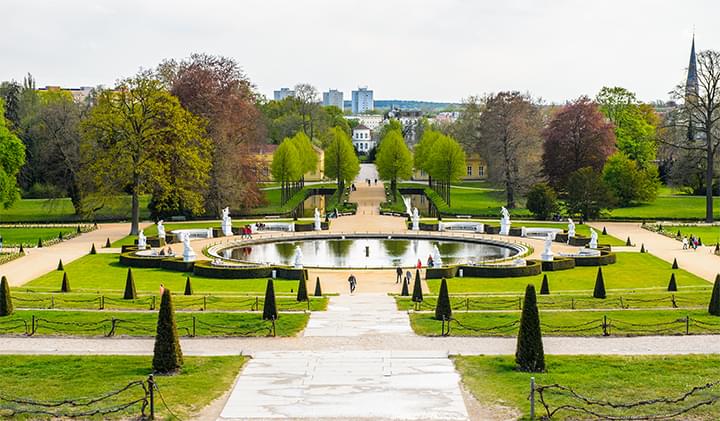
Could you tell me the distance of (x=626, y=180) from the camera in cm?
8425

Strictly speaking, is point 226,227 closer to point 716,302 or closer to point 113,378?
point 716,302

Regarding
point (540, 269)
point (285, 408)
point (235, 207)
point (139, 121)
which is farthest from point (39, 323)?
point (235, 207)

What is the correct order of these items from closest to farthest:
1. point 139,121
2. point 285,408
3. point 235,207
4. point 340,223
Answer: point 285,408, point 139,121, point 340,223, point 235,207

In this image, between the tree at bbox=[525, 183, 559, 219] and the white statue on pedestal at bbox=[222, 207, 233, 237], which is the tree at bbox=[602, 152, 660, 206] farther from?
the white statue on pedestal at bbox=[222, 207, 233, 237]

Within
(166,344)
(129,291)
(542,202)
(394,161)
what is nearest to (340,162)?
(394,161)

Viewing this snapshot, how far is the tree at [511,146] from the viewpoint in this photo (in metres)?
83.9

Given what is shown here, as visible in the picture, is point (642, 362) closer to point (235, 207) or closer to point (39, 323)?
point (39, 323)

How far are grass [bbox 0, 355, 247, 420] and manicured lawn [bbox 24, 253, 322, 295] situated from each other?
48.4 ft

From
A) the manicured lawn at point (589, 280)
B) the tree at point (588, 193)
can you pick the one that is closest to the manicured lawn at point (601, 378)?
the manicured lawn at point (589, 280)

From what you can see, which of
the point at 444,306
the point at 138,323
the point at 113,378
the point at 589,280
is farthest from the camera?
the point at 589,280

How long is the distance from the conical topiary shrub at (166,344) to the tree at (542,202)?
5348 cm

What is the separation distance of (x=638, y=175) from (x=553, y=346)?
207 feet

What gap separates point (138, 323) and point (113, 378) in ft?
22.7

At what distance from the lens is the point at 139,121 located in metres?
64.5
